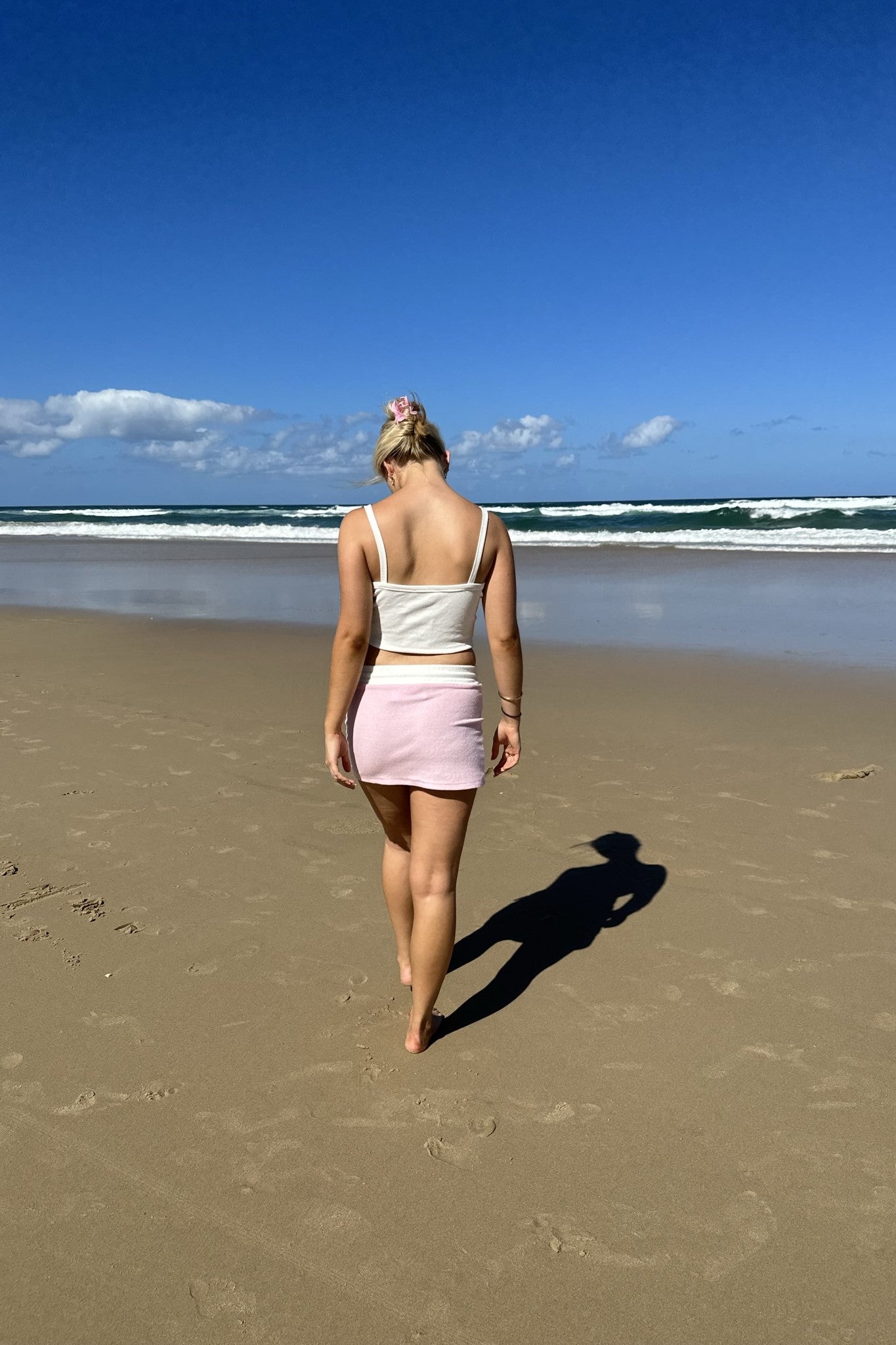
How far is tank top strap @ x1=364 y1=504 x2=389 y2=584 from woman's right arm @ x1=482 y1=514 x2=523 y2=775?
32 cm

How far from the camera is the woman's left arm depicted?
2.68 metres

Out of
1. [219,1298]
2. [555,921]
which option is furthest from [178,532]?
[219,1298]

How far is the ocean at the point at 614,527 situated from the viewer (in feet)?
89.8

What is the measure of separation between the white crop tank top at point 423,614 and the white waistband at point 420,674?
1.7 inches

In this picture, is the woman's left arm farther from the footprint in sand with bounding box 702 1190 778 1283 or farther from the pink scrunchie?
the footprint in sand with bounding box 702 1190 778 1283

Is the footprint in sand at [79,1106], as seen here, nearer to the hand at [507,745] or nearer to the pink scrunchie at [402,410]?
the hand at [507,745]

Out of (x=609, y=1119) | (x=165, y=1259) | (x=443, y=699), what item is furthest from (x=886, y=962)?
(x=165, y=1259)

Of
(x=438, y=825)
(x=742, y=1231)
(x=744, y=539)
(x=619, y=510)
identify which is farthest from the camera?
(x=619, y=510)

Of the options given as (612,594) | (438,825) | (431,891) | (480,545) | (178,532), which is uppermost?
(480,545)

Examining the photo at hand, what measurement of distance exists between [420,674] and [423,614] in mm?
176

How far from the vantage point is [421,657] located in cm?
278

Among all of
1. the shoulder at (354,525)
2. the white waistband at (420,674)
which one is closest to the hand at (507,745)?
the white waistband at (420,674)

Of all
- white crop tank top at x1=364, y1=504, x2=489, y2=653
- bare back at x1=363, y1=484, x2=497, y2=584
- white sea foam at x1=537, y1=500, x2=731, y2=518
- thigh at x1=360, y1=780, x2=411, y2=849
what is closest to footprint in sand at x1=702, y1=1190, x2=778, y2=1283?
thigh at x1=360, y1=780, x2=411, y2=849

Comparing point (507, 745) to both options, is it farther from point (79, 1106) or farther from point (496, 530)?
point (79, 1106)
